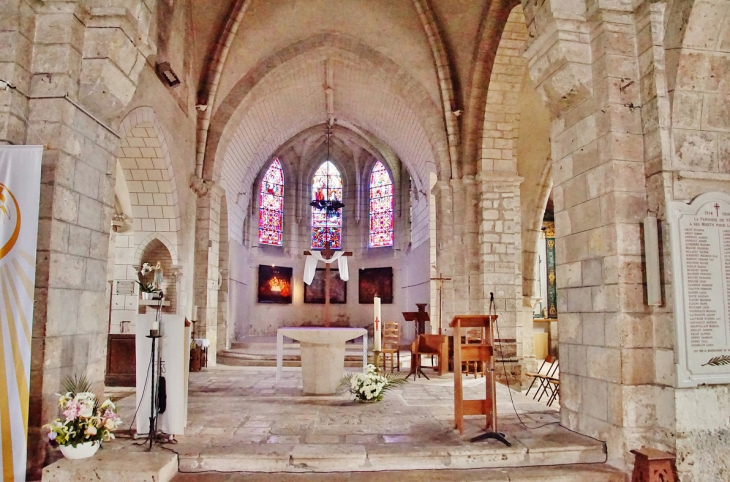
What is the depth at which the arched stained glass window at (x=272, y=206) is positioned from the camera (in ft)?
56.5

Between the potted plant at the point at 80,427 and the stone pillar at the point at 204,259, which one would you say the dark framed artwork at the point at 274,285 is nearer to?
the stone pillar at the point at 204,259

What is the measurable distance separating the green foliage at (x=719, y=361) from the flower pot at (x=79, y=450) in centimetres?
430

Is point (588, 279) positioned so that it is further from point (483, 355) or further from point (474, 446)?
point (474, 446)

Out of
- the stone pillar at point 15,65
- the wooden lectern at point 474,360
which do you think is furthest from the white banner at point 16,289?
the wooden lectern at point 474,360

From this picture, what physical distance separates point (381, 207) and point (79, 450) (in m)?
14.8

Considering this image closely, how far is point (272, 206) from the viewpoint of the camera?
694 inches

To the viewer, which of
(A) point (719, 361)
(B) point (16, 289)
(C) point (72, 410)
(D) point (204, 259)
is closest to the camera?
(C) point (72, 410)

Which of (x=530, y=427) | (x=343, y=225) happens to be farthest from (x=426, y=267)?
(x=530, y=427)

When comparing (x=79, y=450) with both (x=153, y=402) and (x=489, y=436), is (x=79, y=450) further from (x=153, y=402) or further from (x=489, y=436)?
(x=489, y=436)

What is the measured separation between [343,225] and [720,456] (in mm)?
15183

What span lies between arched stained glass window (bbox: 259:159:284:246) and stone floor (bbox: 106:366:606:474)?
37.7 ft

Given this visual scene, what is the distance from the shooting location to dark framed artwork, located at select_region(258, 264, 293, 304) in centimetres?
1664

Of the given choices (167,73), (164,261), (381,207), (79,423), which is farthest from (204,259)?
(381,207)

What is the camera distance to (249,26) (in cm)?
938
